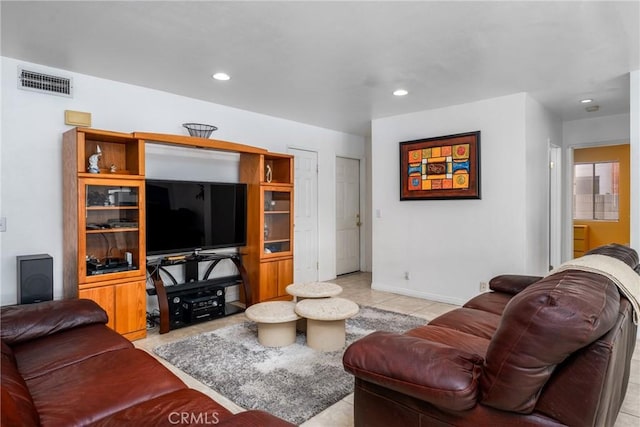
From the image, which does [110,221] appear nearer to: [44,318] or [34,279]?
[34,279]

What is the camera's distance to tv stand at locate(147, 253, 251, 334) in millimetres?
3570

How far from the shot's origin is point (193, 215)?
3.95 metres

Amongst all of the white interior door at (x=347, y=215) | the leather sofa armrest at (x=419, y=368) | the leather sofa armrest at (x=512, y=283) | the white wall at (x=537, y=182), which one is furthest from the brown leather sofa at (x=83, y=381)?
the white interior door at (x=347, y=215)

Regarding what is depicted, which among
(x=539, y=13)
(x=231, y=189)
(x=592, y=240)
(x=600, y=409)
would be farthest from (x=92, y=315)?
(x=592, y=240)

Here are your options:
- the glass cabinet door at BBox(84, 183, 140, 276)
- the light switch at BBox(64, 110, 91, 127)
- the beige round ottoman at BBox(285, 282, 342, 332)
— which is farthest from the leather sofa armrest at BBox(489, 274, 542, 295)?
the light switch at BBox(64, 110, 91, 127)

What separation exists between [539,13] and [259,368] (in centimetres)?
301

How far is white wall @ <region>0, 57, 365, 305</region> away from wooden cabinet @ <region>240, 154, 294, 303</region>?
1.45ft

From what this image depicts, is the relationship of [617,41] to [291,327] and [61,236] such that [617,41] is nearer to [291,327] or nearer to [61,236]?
[291,327]

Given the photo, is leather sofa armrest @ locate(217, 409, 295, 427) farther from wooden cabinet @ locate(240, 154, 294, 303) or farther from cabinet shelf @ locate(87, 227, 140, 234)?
wooden cabinet @ locate(240, 154, 294, 303)

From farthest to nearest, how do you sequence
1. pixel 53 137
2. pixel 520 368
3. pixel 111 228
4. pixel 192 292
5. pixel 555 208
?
pixel 555 208 → pixel 192 292 → pixel 111 228 → pixel 53 137 → pixel 520 368

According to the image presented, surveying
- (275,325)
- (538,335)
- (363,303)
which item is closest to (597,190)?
(363,303)

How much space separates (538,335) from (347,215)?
5.31 m

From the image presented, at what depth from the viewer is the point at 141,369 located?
1688 millimetres

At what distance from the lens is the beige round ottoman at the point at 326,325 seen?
3.00 meters
